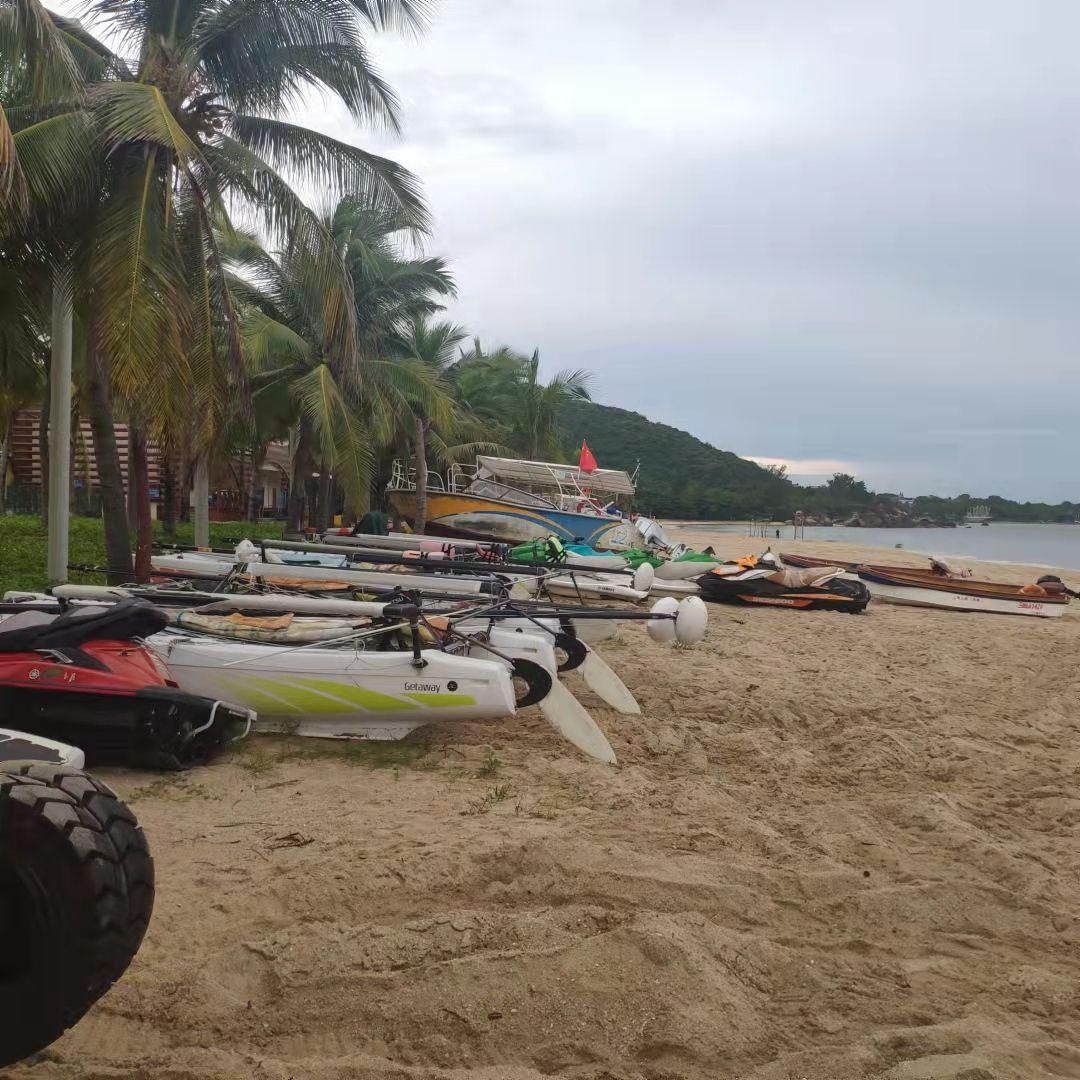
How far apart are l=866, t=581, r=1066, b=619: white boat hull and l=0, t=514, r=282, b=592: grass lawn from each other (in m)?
12.2

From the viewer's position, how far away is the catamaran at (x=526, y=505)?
21812 mm

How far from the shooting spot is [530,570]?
10617 millimetres

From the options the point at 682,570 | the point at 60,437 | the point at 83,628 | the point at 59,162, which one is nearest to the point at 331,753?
the point at 83,628

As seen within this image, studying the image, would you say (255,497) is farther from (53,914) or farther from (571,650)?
(53,914)

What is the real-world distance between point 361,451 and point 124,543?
15.0ft

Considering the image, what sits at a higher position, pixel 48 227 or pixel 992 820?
pixel 48 227

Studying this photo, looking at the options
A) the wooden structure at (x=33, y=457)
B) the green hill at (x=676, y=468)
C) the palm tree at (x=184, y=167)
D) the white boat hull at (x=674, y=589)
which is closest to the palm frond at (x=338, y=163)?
the palm tree at (x=184, y=167)

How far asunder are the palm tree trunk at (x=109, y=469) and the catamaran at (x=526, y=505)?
35.3 feet

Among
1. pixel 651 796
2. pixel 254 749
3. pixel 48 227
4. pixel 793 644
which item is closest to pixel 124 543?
pixel 48 227

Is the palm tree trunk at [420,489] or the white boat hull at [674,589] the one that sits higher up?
the palm tree trunk at [420,489]

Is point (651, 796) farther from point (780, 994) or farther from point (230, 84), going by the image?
point (230, 84)

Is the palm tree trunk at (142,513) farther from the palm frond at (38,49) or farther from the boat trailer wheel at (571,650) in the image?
the boat trailer wheel at (571,650)

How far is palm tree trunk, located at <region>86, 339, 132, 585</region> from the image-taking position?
37.0 feet

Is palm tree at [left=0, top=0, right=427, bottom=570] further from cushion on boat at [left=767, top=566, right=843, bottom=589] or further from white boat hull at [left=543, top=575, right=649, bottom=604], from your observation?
cushion on boat at [left=767, top=566, right=843, bottom=589]
